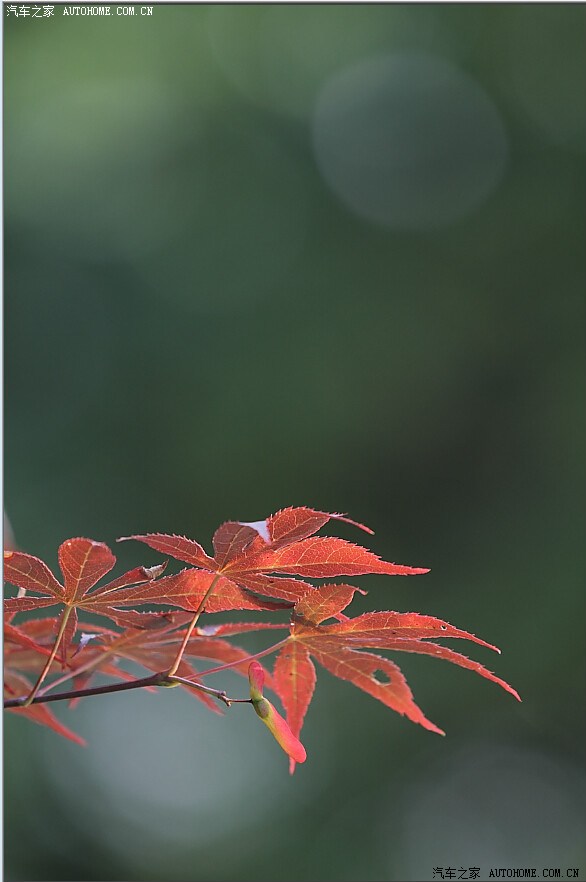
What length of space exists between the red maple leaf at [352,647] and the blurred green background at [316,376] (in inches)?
57.2

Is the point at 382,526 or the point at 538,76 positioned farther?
the point at 538,76

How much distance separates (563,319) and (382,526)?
72 cm

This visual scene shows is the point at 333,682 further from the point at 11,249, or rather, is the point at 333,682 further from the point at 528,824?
the point at 11,249

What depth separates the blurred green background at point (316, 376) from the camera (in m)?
1.79

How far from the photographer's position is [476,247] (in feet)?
7.23

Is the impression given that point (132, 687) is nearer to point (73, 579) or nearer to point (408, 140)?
point (73, 579)

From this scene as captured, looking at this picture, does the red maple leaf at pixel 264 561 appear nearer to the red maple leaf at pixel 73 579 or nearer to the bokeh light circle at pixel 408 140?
the red maple leaf at pixel 73 579

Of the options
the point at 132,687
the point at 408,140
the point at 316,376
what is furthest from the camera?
the point at 408,140

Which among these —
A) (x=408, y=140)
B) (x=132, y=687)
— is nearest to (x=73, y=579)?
(x=132, y=687)

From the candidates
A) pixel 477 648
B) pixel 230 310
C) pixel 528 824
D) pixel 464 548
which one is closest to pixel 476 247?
pixel 230 310

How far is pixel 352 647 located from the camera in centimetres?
32

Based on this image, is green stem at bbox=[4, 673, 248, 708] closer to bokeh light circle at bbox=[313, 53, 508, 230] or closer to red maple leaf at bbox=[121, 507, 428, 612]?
red maple leaf at bbox=[121, 507, 428, 612]

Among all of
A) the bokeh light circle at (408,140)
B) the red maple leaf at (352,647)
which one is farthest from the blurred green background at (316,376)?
the red maple leaf at (352,647)

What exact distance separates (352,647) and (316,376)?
176 centimetres
